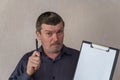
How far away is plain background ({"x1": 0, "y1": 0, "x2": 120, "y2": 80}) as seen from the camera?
1.75m

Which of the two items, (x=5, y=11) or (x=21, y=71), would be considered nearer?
(x=21, y=71)

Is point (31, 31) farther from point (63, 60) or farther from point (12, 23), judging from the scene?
point (63, 60)

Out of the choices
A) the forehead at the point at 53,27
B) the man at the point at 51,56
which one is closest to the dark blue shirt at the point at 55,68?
the man at the point at 51,56

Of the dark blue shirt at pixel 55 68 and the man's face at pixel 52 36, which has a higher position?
the man's face at pixel 52 36

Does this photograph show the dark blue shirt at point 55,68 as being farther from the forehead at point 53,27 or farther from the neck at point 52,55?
the forehead at point 53,27

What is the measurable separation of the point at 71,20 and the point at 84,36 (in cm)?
11

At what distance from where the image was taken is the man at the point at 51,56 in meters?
1.52

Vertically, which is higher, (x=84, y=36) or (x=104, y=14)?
(x=104, y=14)

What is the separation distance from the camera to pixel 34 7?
1854mm

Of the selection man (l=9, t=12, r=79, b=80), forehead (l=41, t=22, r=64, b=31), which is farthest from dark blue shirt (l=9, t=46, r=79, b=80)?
forehead (l=41, t=22, r=64, b=31)

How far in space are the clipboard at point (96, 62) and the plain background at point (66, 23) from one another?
37cm

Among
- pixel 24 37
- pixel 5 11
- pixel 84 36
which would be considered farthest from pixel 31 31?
pixel 84 36

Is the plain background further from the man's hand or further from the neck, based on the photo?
the man's hand

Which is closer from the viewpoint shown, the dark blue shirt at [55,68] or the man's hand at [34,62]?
the man's hand at [34,62]
